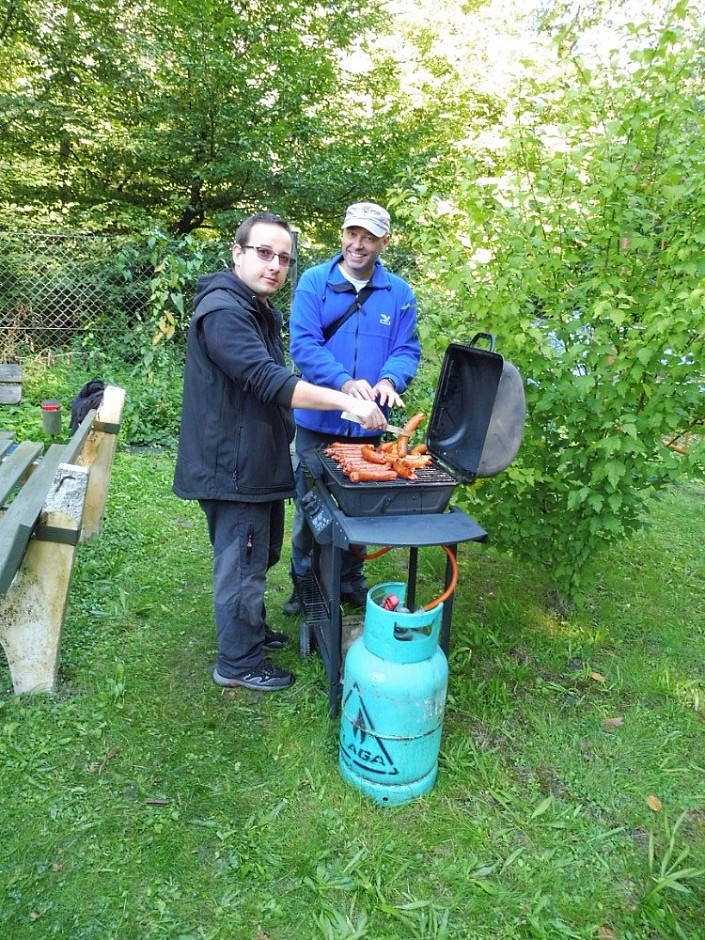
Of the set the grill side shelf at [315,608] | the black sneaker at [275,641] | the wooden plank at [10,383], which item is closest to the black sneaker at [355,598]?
the grill side shelf at [315,608]

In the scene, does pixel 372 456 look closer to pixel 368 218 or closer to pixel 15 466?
pixel 368 218

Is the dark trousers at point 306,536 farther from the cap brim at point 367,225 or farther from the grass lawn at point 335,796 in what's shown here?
the cap brim at point 367,225

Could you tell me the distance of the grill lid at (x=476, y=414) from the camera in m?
2.41

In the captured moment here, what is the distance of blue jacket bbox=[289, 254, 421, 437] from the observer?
126 inches

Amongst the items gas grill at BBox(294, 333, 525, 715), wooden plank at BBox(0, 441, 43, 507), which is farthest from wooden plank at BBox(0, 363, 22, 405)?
gas grill at BBox(294, 333, 525, 715)

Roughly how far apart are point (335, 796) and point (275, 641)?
111cm

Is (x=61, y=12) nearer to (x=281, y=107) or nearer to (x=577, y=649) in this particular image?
(x=281, y=107)

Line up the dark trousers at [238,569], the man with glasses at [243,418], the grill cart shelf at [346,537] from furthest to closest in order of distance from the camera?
the dark trousers at [238,569] < the man with glasses at [243,418] < the grill cart shelf at [346,537]

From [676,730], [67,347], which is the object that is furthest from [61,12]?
[676,730]

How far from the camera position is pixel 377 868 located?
2.13 meters

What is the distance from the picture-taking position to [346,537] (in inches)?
86.4

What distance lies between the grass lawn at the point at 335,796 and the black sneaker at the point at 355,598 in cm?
→ 37

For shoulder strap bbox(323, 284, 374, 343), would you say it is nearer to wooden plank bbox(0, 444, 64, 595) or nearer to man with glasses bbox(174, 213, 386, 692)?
man with glasses bbox(174, 213, 386, 692)

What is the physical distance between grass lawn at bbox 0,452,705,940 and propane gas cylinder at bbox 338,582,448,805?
4.8 inches
